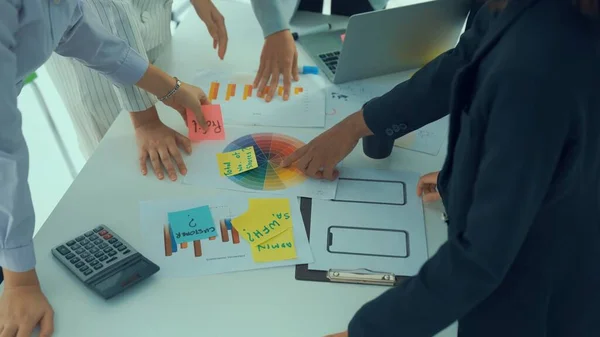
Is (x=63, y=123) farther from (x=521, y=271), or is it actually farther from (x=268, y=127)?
(x=521, y=271)

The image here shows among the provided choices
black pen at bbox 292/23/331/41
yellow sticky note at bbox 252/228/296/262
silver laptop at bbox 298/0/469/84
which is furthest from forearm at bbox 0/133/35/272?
black pen at bbox 292/23/331/41

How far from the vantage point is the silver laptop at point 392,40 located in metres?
1.14

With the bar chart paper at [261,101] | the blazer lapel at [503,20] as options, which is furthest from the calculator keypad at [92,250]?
the blazer lapel at [503,20]

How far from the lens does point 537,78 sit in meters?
0.50

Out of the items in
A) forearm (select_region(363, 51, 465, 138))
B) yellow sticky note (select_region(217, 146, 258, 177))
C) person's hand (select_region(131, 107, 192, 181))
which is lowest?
yellow sticky note (select_region(217, 146, 258, 177))

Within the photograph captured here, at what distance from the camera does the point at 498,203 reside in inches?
21.0

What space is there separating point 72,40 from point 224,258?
1.48 feet

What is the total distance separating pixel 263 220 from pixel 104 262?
26cm

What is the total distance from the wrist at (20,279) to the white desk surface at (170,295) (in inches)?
1.3

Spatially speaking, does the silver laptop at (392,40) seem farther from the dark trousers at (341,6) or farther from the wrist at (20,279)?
the wrist at (20,279)

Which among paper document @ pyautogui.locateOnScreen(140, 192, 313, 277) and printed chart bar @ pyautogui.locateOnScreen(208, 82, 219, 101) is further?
printed chart bar @ pyautogui.locateOnScreen(208, 82, 219, 101)

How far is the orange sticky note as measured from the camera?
3.63ft

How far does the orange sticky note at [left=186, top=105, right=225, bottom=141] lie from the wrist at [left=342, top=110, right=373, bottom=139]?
0.26m

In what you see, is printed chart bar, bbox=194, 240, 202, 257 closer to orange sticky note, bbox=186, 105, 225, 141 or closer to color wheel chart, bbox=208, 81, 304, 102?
orange sticky note, bbox=186, 105, 225, 141
